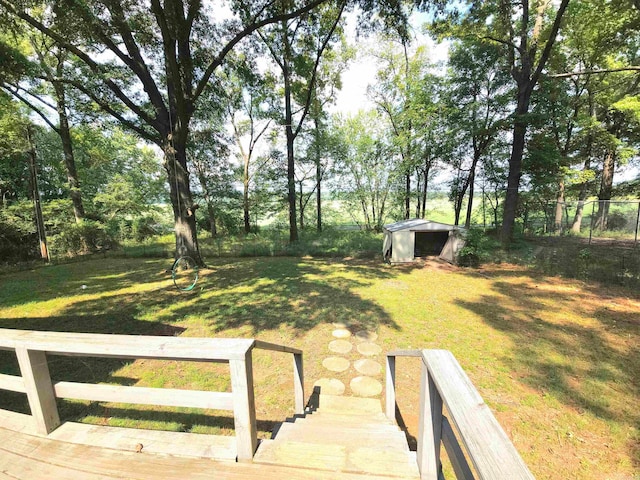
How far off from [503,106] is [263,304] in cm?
1475

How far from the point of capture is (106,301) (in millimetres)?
5770

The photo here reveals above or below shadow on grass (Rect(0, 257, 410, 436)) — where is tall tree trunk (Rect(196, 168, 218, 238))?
above

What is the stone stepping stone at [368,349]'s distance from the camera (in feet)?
12.9

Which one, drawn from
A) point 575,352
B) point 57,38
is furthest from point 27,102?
A: point 575,352

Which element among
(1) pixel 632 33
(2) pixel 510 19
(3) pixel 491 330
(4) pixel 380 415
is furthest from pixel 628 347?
(1) pixel 632 33

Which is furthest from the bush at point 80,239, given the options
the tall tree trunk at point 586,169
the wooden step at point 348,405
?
the tall tree trunk at point 586,169

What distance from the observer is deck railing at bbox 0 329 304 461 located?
119 centimetres

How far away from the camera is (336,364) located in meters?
3.69

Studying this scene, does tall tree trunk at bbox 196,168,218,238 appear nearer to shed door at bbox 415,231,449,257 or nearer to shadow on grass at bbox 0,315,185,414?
shadow on grass at bbox 0,315,185,414

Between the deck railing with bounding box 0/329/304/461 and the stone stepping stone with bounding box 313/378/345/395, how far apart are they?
220 cm

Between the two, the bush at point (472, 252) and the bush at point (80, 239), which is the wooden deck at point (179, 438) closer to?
the bush at point (472, 252)

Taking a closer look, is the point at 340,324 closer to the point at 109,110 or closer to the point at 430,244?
the point at 430,244

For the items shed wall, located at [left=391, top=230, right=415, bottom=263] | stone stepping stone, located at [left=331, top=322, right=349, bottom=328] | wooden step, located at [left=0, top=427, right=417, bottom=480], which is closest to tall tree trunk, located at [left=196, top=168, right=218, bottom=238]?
shed wall, located at [left=391, top=230, right=415, bottom=263]

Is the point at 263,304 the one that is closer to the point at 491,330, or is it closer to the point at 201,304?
the point at 201,304
